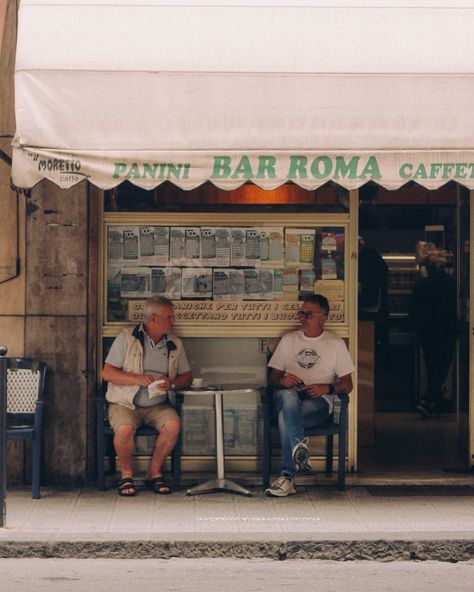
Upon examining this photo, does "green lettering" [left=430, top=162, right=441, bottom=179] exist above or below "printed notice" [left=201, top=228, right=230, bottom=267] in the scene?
above

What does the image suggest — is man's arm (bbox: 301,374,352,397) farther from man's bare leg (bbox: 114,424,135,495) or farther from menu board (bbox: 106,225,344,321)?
man's bare leg (bbox: 114,424,135,495)

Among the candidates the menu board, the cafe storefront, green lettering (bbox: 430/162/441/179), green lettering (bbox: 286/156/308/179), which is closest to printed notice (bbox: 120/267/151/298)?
the menu board

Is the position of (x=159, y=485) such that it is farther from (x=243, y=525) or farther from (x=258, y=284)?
(x=258, y=284)

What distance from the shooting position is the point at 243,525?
27.7 feet

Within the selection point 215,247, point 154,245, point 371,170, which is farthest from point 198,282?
point 371,170

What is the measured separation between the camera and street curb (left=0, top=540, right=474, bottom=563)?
7957mm

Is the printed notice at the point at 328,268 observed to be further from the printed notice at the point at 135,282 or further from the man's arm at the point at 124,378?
the man's arm at the point at 124,378

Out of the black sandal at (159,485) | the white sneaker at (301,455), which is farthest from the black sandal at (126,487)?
the white sneaker at (301,455)

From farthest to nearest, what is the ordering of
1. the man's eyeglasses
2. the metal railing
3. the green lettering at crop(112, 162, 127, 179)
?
the man's eyeglasses
the green lettering at crop(112, 162, 127, 179)
the metal railing

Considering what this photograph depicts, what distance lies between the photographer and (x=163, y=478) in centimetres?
971

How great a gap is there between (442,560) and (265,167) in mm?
2770

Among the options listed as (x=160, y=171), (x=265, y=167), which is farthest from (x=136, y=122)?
(x=265, y=167)

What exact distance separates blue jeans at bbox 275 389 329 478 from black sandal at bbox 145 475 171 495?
0.86m

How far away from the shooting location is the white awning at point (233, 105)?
28.0 ft
